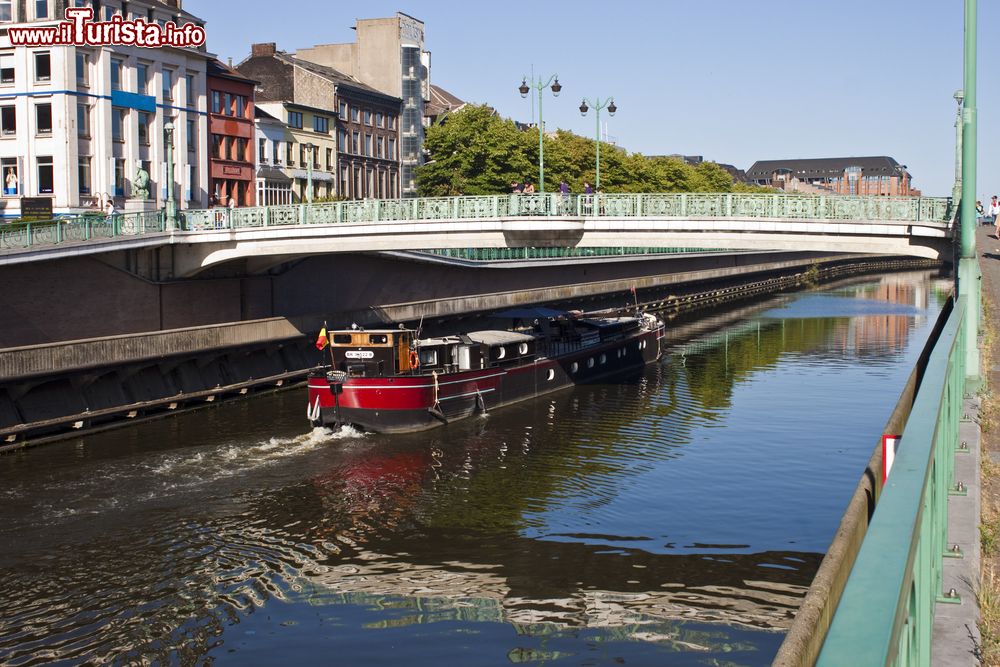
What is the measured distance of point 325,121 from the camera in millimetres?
86250

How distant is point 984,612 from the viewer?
6.93m

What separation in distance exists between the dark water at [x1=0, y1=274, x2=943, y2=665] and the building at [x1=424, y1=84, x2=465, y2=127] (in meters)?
76.2

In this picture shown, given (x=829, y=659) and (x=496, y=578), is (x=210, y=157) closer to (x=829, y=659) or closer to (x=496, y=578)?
(x=496, y=578)

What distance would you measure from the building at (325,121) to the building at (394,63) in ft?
9.88

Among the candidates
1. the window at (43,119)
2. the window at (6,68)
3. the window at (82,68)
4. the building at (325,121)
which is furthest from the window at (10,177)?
the building at (325,121)

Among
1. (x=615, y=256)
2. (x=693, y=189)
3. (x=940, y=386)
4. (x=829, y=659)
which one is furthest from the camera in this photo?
(x=693, y=189)

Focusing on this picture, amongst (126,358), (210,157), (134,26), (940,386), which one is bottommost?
(126,358)

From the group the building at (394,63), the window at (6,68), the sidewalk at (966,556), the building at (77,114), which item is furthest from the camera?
the building at (394,63)

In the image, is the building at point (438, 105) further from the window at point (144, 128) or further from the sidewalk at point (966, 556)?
the sidewalk at point (966, 556)

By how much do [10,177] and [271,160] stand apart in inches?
961

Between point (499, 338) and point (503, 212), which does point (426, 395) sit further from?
point (503, 212)

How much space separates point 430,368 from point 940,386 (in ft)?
104

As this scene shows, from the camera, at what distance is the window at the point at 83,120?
56.6 m

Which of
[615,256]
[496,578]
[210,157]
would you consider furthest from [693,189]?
[496,578]
